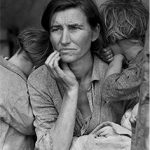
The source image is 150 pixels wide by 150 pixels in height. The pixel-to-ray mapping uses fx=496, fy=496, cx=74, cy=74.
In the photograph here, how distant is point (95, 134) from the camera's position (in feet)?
6.56

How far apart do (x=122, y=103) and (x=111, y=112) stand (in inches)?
2.4

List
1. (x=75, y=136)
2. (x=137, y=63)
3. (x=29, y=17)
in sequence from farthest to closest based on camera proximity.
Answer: (x=29, y=17), (x=75, y=136), (x=137, y=63)

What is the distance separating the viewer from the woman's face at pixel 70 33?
2.00 metres

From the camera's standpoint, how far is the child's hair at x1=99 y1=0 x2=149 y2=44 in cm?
205

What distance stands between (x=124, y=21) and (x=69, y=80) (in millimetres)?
339

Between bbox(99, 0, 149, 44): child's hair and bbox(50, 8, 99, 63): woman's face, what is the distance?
10 cm

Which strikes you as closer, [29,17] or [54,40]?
[54,40]

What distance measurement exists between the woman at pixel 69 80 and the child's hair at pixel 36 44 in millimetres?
63

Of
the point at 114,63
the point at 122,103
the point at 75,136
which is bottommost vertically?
the point at 75,136

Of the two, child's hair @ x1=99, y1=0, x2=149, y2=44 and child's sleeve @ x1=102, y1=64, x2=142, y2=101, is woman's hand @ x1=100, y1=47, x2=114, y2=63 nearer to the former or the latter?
child's hair @ x1=99, y1=0, x2=149, y2=44

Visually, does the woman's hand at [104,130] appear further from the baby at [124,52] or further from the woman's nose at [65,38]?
the woman's nose at [65,38]

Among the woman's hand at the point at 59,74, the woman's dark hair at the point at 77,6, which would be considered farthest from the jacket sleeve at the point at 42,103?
the woman's dark hair at the point at 77,6

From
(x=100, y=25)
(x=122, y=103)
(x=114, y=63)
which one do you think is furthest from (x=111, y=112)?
(x=100, y=25)

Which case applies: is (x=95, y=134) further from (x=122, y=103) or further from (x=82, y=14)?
(x=82, y=14)
